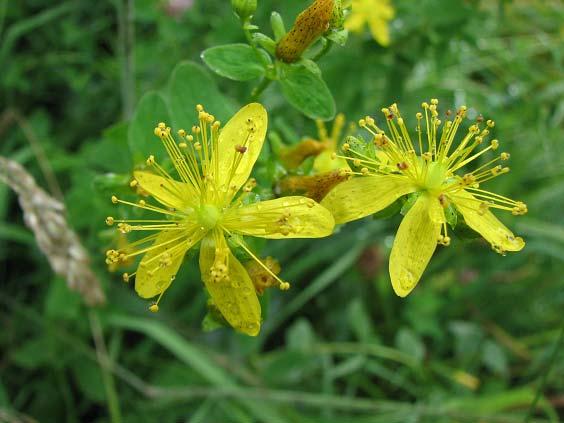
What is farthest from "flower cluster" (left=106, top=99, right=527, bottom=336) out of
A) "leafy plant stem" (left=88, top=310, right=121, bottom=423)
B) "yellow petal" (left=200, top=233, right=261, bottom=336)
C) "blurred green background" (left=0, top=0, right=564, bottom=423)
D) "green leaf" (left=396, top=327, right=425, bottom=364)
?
"green leaf" (left=396, top=327, right=425, bottom=364)

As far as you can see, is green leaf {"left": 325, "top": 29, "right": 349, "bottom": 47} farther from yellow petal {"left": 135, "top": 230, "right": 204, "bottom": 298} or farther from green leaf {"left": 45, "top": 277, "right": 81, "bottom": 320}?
green leaf {"left": 45, "top": 277, "right": 81, "bottom": 320}

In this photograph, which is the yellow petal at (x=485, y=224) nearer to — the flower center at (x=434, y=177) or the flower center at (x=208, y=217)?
the flower center at (x=434, y=177)

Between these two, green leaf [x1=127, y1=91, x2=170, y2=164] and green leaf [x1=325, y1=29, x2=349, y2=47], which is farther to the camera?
green leaf [x1=127, y1=91, x2=170, y2=164]

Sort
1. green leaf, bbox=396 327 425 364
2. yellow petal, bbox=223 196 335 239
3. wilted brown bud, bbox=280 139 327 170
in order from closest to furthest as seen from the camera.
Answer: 1. yellow petal, bbox=223 196 335 239
2. wilted brown bud, bbox=280 139 327 170
3. green leaf, bbox=396 327 425 364

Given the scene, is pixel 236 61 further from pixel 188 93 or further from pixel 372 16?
pixel 372 16

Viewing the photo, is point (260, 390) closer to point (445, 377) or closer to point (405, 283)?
point (445, 377)

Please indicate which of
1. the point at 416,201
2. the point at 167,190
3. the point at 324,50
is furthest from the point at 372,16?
the point at 167,190
